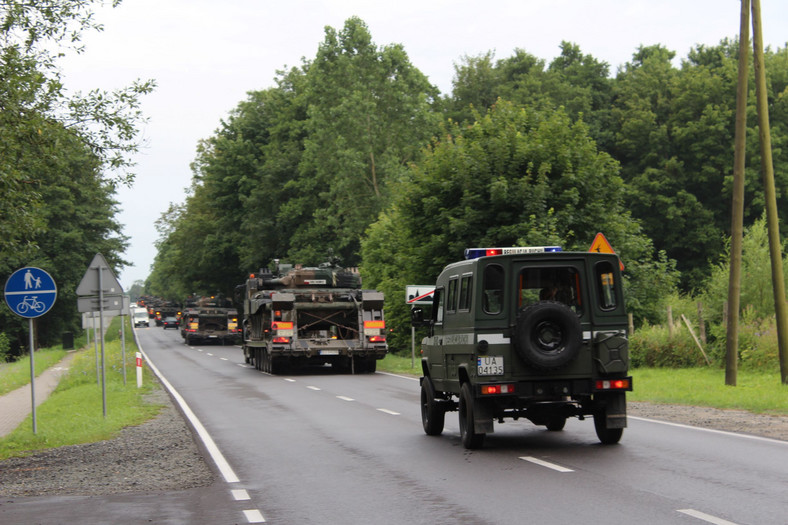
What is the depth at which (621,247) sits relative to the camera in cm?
3008

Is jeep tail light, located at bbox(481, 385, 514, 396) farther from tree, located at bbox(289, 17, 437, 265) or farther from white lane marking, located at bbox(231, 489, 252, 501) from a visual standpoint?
tree, located at bbox(289, 17, 437, 265)

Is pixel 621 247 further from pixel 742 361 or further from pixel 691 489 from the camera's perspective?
pixel 691 489

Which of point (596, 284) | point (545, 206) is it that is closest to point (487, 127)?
point (545, 206)

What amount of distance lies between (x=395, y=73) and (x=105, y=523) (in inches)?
2082

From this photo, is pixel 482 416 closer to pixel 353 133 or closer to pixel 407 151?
pixel 353 133

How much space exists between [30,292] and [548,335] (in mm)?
8264

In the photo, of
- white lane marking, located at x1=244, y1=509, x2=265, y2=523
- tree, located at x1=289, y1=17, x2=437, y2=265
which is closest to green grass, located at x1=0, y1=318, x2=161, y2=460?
white lane marking, located at x1=244, y1=509, x2=265, y2=523

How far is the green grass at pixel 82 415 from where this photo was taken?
50.6ft

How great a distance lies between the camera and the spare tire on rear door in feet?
38.0

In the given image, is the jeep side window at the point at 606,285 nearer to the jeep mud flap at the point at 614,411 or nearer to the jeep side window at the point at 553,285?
the jeep side window at the point at 553,285

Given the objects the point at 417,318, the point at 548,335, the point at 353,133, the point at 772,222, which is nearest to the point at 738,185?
the point at 772,222

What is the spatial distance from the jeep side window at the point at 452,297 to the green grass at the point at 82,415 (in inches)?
238

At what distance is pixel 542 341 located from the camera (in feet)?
38.4

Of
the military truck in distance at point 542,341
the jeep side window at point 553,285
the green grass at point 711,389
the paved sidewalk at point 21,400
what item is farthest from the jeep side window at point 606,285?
the paved sidewalk at point 21,400
